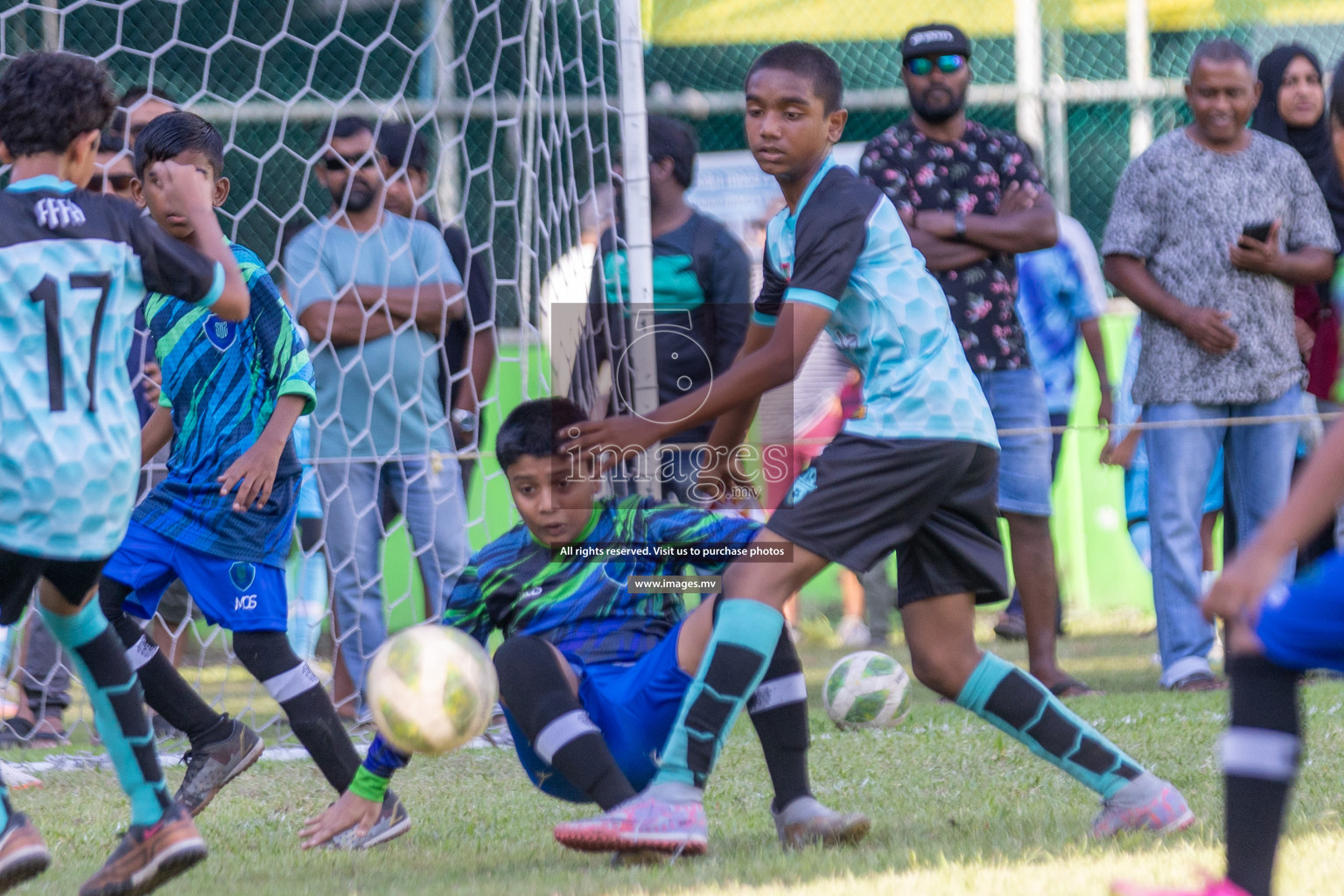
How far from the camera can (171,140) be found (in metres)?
3.86

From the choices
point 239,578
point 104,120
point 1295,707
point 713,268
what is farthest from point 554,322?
point 1295,707

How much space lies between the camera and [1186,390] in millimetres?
5508

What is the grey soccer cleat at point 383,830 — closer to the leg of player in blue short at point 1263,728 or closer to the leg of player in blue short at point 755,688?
the leg of player in blue short at point 755,688

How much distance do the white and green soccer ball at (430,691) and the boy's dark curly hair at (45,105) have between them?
115 cm

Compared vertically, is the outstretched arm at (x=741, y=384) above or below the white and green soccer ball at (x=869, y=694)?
above

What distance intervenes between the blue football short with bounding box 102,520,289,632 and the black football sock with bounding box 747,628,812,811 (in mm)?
1256

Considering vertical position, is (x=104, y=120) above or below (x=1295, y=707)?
above

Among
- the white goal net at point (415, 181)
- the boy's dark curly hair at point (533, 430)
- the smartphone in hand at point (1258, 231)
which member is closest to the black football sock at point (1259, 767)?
the boy's dark curly hair at point (533, 430)

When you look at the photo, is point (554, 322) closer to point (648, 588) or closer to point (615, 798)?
point (648, 588)

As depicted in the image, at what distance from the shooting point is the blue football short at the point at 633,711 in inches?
135

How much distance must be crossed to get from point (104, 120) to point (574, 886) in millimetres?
1656

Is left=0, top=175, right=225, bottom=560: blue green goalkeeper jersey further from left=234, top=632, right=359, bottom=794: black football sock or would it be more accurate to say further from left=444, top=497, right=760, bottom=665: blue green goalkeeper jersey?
left=234, top=632, right=359, bottom=794: black football sock

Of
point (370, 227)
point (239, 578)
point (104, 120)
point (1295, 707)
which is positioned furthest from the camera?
point (370, 227)

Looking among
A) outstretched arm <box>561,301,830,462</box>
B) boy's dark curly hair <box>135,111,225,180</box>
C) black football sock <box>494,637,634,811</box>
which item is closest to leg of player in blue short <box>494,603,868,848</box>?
black football sock <box>494,637,634,811</box>
